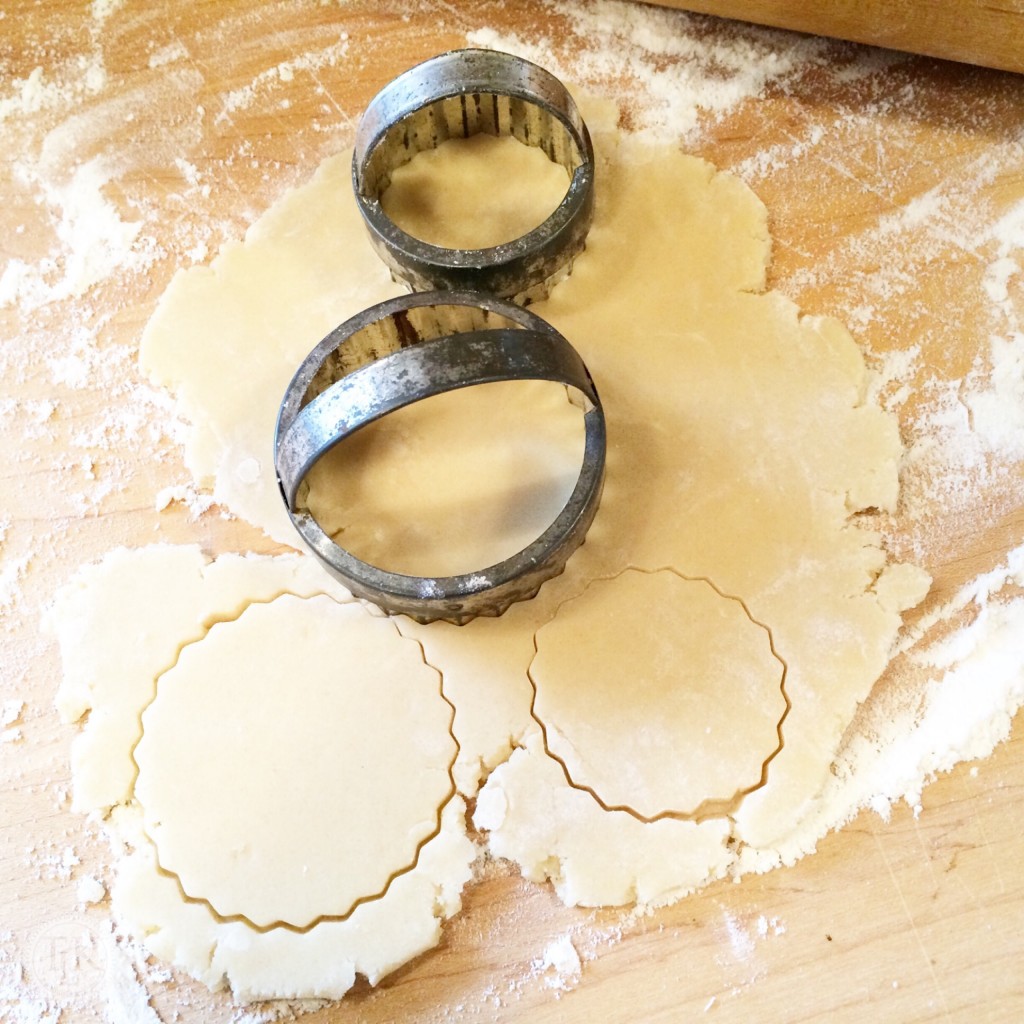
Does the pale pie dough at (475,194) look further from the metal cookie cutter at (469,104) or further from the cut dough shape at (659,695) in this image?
the cut dough shape at (659,695)

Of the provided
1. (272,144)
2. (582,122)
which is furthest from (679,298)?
(272,144)

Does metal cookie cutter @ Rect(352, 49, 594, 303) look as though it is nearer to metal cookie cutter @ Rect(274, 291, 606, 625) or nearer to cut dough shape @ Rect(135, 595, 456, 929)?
metal cookie cutter @ Rect(274, 291, 606, 625)

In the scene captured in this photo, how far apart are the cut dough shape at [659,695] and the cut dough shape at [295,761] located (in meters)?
0.15

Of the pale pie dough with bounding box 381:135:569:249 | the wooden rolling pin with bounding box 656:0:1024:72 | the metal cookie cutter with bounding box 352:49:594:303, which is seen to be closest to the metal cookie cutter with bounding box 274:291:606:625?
the metal cookie cutter with bounding box 352:49:594:303

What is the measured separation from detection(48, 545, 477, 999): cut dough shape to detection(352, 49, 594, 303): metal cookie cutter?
40 centimetres

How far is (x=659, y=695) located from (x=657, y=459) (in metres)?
0.28

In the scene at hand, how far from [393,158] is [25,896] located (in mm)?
1009

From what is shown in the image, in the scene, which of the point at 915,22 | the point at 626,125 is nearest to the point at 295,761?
the point at 626,125

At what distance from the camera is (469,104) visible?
1.30 metres

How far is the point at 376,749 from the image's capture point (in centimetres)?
112

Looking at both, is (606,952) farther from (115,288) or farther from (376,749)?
(115,288)

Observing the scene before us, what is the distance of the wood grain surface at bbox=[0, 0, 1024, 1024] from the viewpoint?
108cm

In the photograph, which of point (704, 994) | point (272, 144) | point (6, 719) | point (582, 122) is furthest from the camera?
point (272, 144)

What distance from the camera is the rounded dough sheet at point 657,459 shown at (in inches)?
43.3
